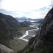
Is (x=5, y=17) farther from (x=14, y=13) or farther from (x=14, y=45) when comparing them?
(x=14, y=45)

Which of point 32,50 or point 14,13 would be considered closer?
point 32,50

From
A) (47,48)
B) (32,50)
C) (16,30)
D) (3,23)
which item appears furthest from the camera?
(3,23)

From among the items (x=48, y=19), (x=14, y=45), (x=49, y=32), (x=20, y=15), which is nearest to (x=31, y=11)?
(x=20, y=15)

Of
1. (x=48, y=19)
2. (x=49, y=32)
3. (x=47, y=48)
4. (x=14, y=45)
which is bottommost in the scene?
(x=14, y=45)

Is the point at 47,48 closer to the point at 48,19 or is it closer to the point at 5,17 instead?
the point at 48,19

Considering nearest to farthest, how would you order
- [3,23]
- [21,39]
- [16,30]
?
[21,39], [16,30], [3,23]

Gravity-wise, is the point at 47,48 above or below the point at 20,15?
below

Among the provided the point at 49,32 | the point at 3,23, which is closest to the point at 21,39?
the point at 3,23
